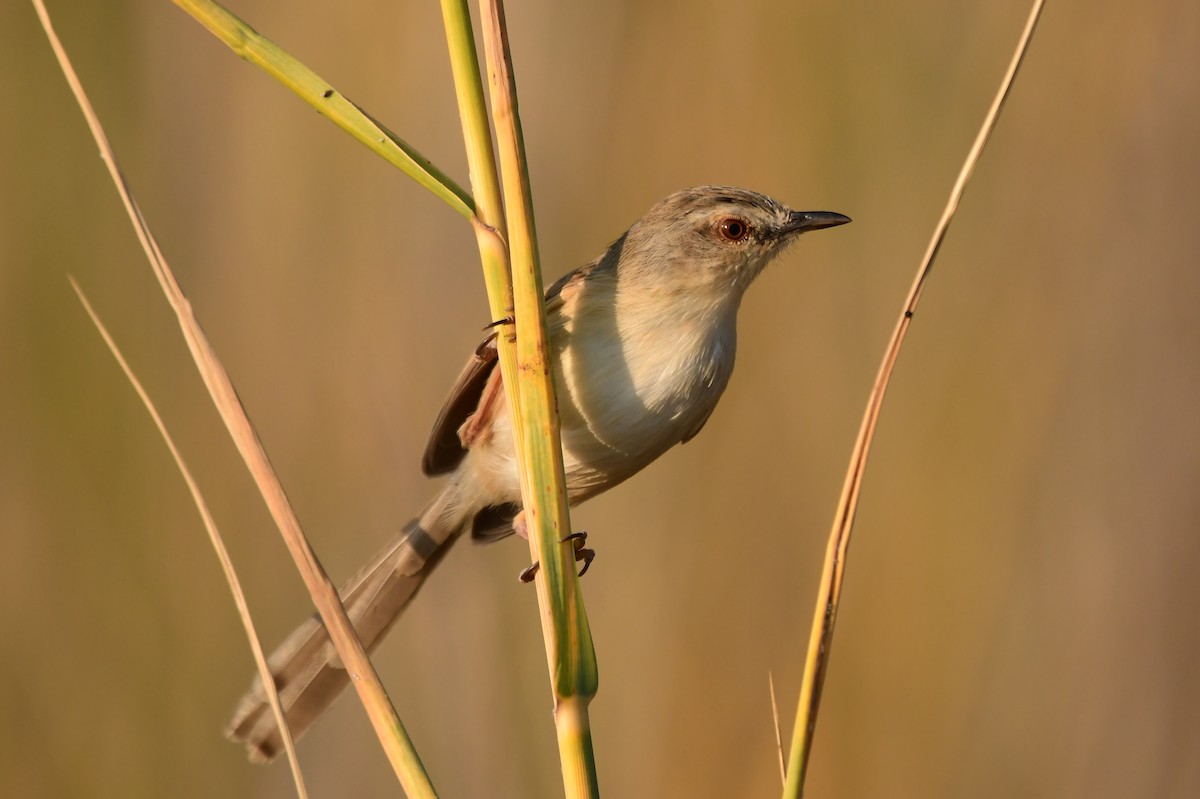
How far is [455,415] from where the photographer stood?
3.35 meters

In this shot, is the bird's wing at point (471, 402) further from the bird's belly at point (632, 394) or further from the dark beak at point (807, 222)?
the dark beak at point (807, 222)

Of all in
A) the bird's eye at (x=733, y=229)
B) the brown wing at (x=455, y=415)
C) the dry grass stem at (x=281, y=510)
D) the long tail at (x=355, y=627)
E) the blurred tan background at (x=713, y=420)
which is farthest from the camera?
the blurred tan background at (x=713, y=420)

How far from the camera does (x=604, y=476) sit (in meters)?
3.02

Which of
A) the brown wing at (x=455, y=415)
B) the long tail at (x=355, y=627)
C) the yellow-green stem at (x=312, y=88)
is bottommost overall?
the long tail at (x=355, y=627)

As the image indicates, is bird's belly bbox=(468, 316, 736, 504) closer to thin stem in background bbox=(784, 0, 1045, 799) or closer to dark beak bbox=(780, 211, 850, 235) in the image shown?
dark beak bbox=(780, 211, 850, 235)

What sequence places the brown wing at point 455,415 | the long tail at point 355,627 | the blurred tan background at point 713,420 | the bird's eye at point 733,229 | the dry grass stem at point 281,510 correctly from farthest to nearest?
the blurred tan background at point 713,420, the bird's eye at point 733,229, the brown wing at point 455,415, the long tail at point 355,627, the dry grass stem at point 281,510

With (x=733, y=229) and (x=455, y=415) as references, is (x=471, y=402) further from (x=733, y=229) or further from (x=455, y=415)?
(x=733, y=229)

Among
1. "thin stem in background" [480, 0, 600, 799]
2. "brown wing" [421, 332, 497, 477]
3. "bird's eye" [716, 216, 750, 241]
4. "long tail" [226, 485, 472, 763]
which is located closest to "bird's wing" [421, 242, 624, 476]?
"brown wing" [421, 332, 497, 477]

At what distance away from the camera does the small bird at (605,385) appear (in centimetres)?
281

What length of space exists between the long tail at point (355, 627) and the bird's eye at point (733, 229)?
113 centimetres

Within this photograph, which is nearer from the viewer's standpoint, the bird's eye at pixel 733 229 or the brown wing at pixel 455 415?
the brown wing at pixel 455 415

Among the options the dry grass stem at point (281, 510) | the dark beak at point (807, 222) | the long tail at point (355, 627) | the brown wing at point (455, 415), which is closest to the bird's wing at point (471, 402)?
the brown wing at point (455, 415)

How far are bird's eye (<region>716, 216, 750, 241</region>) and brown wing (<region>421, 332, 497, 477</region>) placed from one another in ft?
2.40

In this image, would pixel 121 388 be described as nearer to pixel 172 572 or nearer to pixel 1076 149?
pixel 172 572
